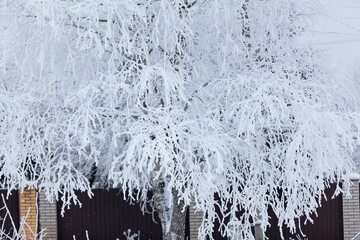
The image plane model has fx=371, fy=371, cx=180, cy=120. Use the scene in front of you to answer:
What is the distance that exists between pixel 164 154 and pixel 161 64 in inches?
66.4

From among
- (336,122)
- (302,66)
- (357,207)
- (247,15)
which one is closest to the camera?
(336,122)

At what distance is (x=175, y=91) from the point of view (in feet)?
17.8

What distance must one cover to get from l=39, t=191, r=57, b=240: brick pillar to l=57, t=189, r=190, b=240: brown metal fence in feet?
0.41

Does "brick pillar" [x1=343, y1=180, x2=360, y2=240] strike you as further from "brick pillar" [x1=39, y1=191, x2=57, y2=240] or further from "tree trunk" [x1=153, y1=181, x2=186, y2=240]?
"brick pillar" [x1=39, y1=191, x2=57, y2=240]

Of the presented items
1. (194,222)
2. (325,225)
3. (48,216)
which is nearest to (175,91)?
(194,222)

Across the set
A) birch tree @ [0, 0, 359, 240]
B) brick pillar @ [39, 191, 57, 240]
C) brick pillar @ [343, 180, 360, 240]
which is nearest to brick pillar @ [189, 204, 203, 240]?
birch tree @ [0, 0, 359, 240]

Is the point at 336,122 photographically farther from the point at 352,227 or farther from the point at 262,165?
the point at 352,227

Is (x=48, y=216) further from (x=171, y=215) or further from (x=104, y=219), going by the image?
(x=171, y=215)

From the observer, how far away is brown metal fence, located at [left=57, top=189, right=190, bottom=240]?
8320 mm

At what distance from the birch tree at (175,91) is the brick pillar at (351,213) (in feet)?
6.21

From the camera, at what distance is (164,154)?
4.81 metres

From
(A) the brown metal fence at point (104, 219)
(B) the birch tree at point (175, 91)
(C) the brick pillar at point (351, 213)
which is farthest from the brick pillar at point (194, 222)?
(C) the brick pillar at point (351, 213)

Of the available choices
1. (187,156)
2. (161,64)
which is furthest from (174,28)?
(187,156)

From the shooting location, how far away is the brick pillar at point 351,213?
8.25 meters
